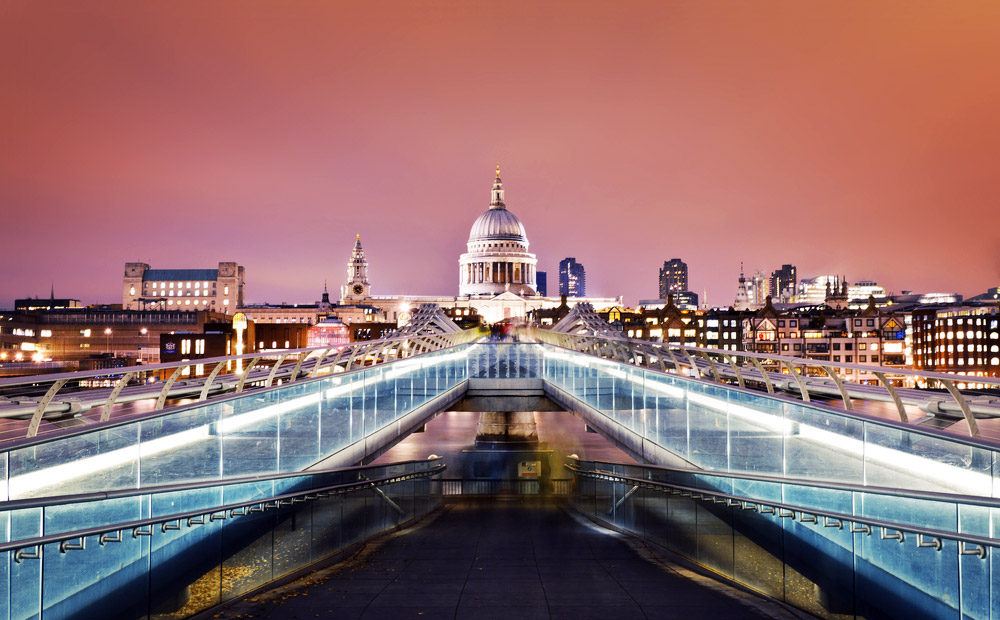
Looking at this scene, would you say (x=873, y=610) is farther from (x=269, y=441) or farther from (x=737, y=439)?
(x=269, y=441)

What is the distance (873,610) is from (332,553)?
7.63 metres

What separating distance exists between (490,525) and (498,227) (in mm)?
175911

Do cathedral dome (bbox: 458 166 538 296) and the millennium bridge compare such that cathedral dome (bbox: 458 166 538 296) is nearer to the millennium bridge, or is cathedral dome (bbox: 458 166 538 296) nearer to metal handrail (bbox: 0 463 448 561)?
the millennium bridge

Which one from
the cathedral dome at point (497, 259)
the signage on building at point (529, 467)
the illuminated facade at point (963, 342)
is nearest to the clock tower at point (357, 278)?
the cathedral dome at point (497, 259)

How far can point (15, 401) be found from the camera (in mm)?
8594

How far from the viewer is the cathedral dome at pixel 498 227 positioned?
18938cm

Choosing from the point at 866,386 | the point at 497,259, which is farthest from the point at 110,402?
the point at 497,259

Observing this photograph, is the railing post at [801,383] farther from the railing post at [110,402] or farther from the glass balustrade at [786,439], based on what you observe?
the railing post at [110,402]

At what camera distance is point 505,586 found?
899 cm

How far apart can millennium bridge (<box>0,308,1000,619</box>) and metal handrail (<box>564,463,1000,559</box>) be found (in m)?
0.03

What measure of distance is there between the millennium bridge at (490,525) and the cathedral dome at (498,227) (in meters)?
174

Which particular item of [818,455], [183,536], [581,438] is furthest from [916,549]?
[581,438]

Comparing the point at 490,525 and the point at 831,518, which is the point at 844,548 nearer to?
the point at 831,518

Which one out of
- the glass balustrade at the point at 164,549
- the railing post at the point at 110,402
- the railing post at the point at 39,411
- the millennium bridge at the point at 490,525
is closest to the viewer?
the glass balustrade at the point at 164,549
